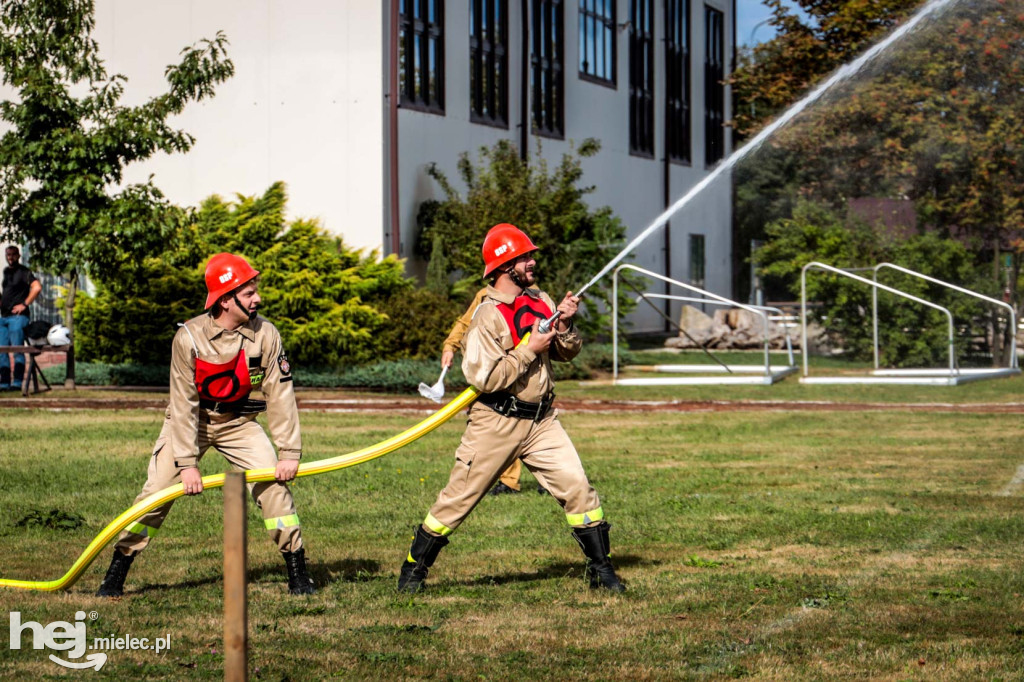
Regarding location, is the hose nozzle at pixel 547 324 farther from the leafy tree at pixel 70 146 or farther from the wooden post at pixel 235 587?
the leafy tree at pixel 70 146

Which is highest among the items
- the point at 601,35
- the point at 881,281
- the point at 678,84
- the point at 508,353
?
the point at 601,35

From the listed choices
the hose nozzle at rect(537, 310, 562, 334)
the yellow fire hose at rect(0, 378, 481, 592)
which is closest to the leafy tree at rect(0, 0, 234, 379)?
the yellow fire hose at rect(0, 378, 481, 592)

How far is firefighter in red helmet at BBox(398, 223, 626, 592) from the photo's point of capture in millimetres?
7277

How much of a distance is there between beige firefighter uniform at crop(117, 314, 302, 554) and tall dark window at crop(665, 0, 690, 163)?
31290 mm

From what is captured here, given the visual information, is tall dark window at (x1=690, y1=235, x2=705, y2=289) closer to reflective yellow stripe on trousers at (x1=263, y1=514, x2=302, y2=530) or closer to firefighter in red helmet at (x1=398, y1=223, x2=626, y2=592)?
firefighter in red helmet at (x1=398, y1=223, x2=626, y2=592)

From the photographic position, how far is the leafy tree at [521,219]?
24938 millimetres

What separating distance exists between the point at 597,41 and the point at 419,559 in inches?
1096

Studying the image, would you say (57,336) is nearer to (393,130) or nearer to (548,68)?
(393,130)

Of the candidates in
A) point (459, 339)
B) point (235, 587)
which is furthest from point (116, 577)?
point (459, 339)

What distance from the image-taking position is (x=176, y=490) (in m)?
7.00

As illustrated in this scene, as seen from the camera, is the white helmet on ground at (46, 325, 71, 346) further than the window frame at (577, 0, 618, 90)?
No

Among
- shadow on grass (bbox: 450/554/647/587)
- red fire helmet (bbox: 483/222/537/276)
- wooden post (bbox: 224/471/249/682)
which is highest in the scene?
red fire helmet (bbox: 483/222/537/276)

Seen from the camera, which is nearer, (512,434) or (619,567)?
(512,434)

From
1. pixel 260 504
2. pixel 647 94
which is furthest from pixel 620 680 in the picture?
pixel 647 94
